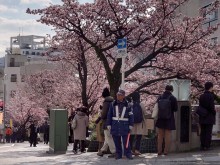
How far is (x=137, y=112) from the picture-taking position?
11.5 meters

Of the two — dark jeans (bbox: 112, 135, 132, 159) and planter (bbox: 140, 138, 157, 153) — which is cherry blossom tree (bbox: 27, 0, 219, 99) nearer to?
planter (bbox: 140, 138, 157, 153)

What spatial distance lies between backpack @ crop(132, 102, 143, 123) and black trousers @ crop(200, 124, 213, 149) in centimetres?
176

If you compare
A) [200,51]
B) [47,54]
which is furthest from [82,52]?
[200,51]

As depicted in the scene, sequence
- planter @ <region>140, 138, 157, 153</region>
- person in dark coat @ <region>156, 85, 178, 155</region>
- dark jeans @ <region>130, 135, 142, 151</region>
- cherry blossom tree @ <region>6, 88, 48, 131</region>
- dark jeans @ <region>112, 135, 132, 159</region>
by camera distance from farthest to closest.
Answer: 1. cherry blossom tree @ <region>6, 88, 48, 131</region>
2. planter @ <region>140, 138, 157, 153</region>
3. dark jeans @ <region>130, 135, 142, 151</region>
4. person in dark coat @ <region>156, 85, 178, 155</region>
5. dark jeans @ <region>112, 135, 132, 159</region>

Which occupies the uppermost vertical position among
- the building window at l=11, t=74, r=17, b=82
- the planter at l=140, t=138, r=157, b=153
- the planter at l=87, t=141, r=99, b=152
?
the building window at l=11, t=74, r=17, b=82

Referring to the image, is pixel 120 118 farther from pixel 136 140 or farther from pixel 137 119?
pixel 136 140

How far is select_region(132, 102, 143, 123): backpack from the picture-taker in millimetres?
11438

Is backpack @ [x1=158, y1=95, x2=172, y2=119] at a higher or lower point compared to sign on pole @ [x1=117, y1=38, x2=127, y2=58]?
lower

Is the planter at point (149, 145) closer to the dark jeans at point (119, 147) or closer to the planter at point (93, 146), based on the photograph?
the dark jeans at point (119, 147)

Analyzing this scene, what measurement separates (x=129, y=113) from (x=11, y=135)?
42.7 metres

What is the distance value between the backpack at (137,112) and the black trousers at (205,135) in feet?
5.78

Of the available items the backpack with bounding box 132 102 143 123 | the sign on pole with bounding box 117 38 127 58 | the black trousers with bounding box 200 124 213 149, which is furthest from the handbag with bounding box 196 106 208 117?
the sign on pole with bounding box 117 38 127 58

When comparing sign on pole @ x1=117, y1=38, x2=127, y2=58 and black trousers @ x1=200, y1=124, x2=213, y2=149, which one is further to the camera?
sign on pole @ x1=117, y1=38, x2=127, y2=58

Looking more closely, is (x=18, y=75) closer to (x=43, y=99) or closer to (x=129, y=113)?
(x=43, y=99)
